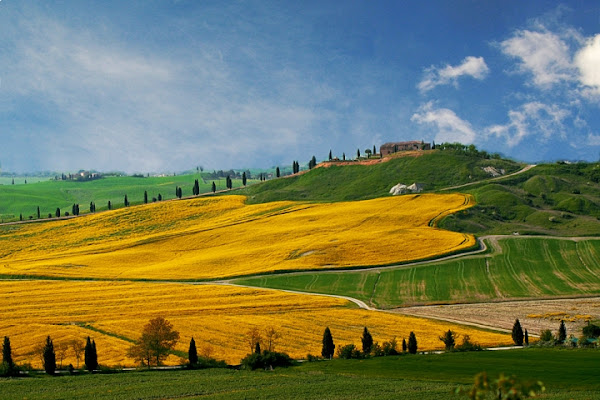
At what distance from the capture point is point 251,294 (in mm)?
102062

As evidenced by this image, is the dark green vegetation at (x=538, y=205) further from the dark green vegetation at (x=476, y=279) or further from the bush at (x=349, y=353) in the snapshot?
the bush at (x=349, y=353)

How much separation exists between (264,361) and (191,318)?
26.6 meters

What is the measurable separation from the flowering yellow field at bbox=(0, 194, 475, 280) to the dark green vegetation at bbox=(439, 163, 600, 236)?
27.0 feet

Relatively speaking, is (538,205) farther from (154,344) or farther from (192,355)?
(154,344)

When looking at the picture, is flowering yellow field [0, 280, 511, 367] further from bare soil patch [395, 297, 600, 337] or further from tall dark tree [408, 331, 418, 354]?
bare soil patch [395, 297, 600, 337]

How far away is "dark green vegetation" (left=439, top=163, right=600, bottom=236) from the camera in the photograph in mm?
144625

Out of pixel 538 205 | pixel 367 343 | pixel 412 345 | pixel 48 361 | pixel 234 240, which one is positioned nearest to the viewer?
pixel 48 361

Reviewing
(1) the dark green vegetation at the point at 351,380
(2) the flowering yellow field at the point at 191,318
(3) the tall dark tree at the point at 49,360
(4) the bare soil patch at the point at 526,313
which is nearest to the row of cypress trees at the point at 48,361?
(3) the tall dark tree at the point at 49,360

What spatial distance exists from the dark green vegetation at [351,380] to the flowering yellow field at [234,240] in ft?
210

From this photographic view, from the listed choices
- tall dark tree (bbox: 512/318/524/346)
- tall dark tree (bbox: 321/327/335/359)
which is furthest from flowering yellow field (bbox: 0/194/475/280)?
tall dark tree (bbox: 321/327/335/359)

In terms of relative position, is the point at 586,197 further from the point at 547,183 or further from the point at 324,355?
the point at 324,355

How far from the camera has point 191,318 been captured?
82125 mm

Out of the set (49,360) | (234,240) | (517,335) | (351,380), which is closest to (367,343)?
(351,380)

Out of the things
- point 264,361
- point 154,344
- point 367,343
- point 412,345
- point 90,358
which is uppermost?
point 154,344
